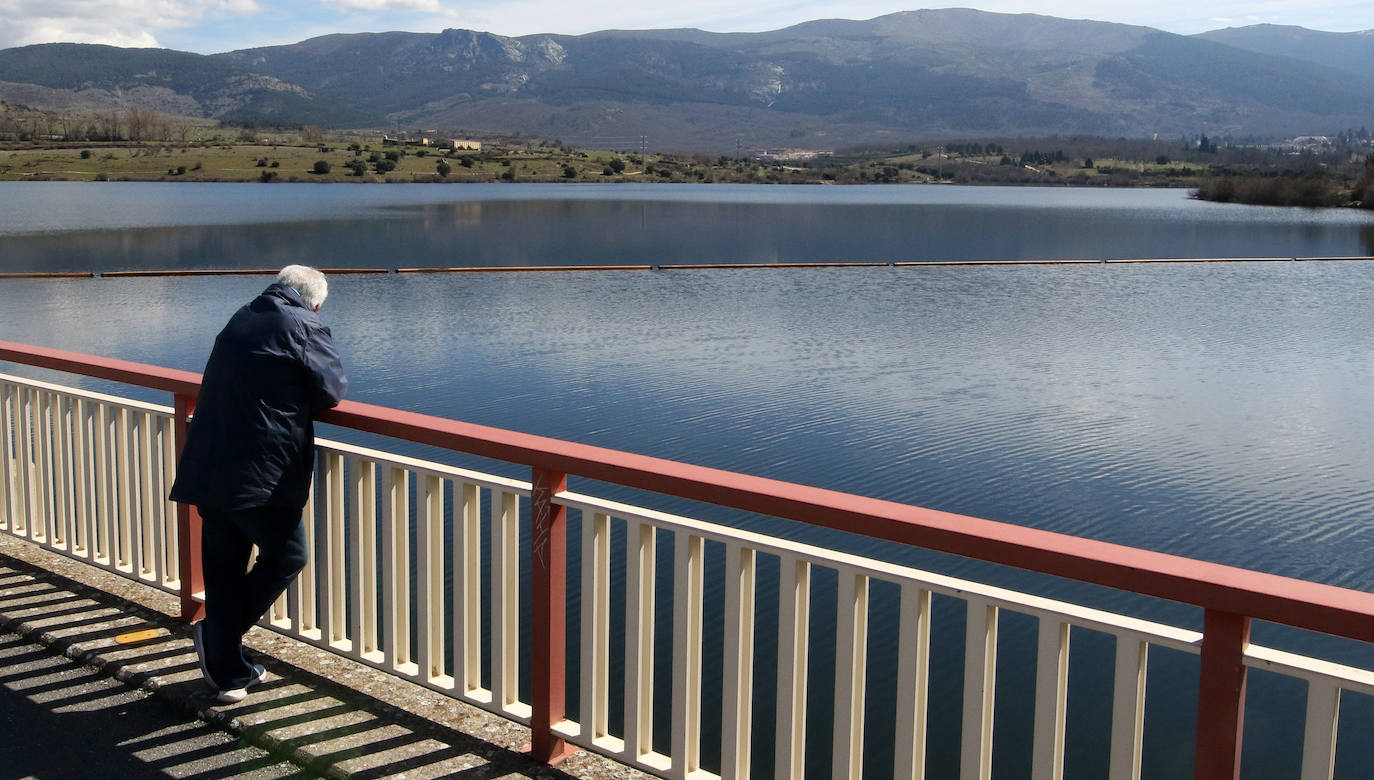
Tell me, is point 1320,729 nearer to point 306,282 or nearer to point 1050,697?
point 1050,697

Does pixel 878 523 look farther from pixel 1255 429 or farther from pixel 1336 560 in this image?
pixel 1255 429

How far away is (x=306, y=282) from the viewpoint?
3939mm

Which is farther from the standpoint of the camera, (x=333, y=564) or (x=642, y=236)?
(x=642, y=236)

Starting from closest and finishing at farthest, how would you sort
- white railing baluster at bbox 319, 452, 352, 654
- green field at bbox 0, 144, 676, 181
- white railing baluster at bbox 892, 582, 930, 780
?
white railing baluster at bbox 892, 582, 930, 780
white railing baluster at bbox 319, 452, 352, 654
green field at bbox 0, 144, 676, 181

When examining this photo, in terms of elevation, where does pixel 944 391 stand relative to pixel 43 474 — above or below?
below

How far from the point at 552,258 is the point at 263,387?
90.7 ft

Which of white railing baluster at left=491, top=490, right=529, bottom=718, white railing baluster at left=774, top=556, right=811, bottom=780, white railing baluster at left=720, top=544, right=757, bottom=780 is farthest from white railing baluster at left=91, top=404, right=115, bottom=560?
white railing baluster at left=774, top=556, right=811, bottom=780

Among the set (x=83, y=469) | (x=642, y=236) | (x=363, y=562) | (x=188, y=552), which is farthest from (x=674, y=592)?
(x=642, y=236)

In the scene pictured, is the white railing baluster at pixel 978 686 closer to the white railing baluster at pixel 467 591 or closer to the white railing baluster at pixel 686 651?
the white railing baluster at pixel 686 651

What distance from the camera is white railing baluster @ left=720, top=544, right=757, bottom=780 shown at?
321 centimetres

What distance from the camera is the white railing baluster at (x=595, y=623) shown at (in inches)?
138

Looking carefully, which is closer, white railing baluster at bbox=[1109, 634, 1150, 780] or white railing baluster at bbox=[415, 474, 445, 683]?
white railing baluster at bbox=[1109, 634, 1150, 780]

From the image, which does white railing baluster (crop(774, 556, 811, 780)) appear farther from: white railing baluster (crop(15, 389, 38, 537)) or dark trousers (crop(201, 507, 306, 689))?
white railing baluster (crop(15, 389, 38, 537))

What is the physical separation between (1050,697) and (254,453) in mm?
2355
